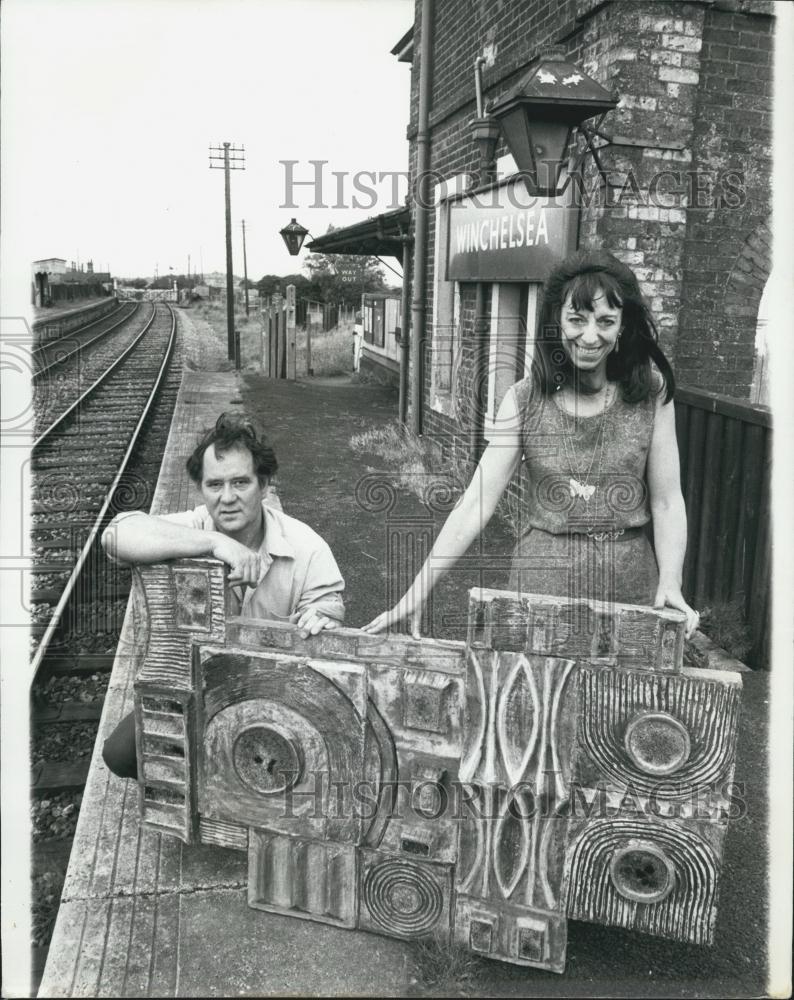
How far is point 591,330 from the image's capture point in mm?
2402

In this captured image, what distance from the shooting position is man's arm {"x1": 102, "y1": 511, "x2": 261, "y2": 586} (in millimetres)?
2418

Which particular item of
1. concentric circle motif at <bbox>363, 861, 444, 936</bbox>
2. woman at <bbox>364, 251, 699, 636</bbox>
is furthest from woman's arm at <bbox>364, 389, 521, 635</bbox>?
concentric circle motif at <bbox>363, 861, 444, 936</bbox>

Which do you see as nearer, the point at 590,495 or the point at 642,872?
the point at 642,872

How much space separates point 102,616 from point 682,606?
14.0 feet

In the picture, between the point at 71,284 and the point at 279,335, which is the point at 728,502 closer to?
the point at 279,335

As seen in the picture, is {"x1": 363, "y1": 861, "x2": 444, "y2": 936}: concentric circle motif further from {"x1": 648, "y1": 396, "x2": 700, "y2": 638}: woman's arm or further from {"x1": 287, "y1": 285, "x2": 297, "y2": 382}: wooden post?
{"x1": 287, "y1": 285, "x2": 297, "y2": 382}: wooden post

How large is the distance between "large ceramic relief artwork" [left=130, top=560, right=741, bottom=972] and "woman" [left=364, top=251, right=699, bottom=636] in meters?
0.29

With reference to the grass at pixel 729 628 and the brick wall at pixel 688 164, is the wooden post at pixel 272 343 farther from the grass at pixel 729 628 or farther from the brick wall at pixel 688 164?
the grass at pixel 729 628

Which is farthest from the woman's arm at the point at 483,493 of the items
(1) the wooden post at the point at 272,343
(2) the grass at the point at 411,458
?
(1) the wooden post at the point at 272,343

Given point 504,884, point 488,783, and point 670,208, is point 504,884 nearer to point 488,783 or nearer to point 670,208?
point 488,783

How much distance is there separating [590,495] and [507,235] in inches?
182

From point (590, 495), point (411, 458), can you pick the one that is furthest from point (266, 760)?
point (411, 458)

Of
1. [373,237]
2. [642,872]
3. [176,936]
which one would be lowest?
[176,936]

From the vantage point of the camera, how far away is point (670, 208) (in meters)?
5.11
